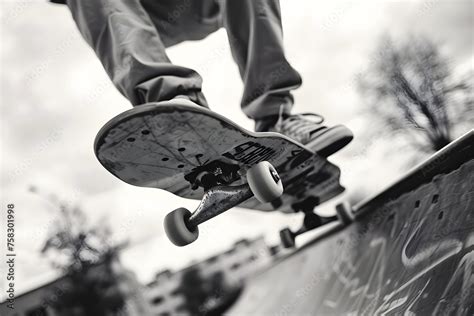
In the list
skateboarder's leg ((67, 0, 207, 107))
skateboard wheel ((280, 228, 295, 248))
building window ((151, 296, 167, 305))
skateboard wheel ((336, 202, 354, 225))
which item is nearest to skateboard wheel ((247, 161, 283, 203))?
skateboarder's leg ((67, 0, 207, 107))

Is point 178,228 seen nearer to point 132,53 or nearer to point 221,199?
point 221,199

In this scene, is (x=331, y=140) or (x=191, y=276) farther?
(x=191, y=276)

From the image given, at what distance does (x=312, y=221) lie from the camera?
10.0ft

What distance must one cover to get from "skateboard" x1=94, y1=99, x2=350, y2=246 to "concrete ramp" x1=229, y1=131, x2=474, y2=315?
0.60 m

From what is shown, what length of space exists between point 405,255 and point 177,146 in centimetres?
111

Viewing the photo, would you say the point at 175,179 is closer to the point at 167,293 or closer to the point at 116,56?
the point at 116,56

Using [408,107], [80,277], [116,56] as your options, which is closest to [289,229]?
A: [116,56]

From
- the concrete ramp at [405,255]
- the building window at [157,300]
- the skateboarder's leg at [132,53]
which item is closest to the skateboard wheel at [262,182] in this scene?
the skateboarder's leg at [132,53]

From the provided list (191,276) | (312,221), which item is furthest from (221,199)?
(191,276)

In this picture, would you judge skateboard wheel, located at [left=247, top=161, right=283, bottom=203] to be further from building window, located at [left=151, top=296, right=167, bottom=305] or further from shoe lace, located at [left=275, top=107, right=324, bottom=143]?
building window, located at [left=151, top=296, right=167, bottom=305]

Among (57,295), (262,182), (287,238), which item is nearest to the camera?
(262,182)

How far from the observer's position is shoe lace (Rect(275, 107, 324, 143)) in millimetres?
2318

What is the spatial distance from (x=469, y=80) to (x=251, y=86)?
9.46 m

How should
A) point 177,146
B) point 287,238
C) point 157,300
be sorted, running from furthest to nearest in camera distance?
point 157,300, point 287,238, point 177,146
